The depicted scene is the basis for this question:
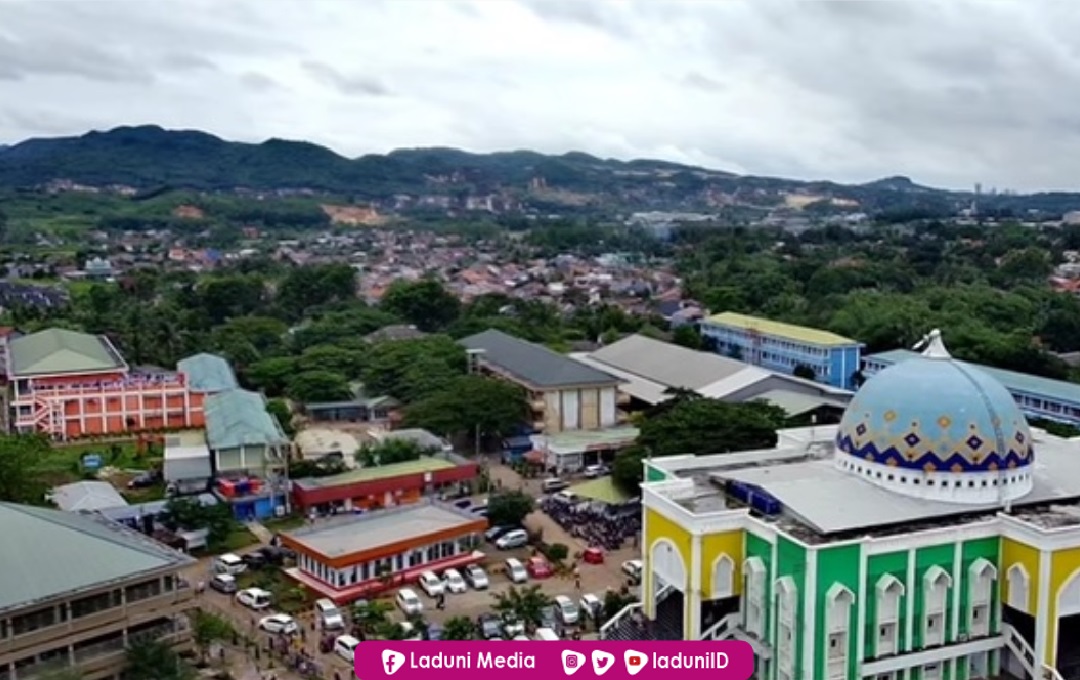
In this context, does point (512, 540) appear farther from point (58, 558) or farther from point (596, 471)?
point (58, 558)

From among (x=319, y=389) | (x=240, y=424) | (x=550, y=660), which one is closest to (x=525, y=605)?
(x=240, y=424)

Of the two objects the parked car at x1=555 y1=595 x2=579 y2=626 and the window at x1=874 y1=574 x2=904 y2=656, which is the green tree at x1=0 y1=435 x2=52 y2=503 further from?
the window at x1=874 y1=574 x2=904 y2=656

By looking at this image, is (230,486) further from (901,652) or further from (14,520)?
(901,652)

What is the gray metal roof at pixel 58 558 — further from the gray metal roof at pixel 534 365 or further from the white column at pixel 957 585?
the gray metal roof at pixel 534 365

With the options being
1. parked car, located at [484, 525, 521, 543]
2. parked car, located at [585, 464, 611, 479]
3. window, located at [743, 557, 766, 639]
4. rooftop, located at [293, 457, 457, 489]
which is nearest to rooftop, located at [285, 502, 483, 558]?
A: parked car, located at [484, 525, 521, 543]

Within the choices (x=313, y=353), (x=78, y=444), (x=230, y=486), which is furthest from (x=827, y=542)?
(x=313, y=353)
